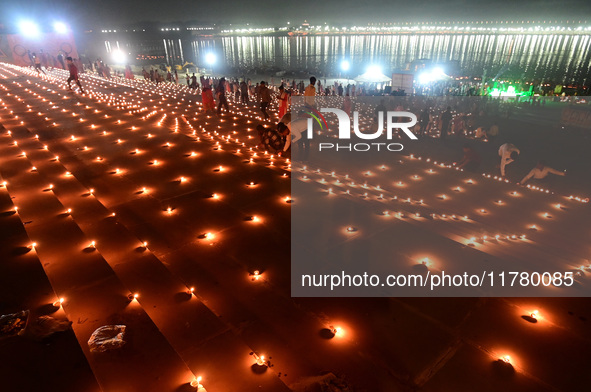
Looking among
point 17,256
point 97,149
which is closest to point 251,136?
point 97,149

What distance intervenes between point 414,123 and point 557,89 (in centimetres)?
1612

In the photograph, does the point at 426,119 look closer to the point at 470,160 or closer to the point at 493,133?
the point at 493,133

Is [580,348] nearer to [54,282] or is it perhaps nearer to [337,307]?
[337,307]

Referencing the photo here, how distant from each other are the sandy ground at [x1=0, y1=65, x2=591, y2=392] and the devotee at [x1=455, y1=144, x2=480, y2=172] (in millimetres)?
4777

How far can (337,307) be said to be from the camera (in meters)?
3.66

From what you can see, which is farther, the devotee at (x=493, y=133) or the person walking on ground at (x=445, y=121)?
the devotee at (x=493, y=133)

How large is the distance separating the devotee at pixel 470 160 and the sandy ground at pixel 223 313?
478cm

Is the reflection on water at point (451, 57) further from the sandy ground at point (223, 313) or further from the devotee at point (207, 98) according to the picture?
the sandy ground at point (223, 313)

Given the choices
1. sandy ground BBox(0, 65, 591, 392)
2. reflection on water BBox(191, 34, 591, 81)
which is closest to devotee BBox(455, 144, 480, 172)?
sandy ground BBox(0, 65, 591, 392)

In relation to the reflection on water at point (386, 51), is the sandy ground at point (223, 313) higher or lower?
lower

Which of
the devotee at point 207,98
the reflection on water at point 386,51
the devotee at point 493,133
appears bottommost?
the devotee at point 493,133

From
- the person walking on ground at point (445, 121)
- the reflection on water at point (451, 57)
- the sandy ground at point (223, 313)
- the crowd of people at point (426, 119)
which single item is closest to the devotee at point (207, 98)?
the crowd of people at point (426, 119)

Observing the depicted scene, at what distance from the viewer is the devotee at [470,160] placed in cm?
910

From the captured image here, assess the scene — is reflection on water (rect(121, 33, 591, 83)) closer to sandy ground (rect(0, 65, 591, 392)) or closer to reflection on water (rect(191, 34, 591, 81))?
reflection on water (rect(191, 34, 591, 81))
